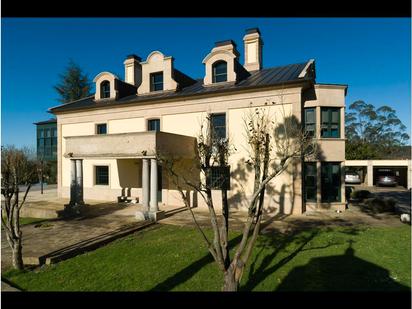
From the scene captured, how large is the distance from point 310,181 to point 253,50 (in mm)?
11124

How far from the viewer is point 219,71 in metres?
17.1

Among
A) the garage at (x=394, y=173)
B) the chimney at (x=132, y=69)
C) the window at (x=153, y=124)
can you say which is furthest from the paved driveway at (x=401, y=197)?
the chimney at (x=132, y=69)

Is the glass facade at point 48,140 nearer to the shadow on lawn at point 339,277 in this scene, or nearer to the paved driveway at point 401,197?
the shadow on lawn at point 339,277

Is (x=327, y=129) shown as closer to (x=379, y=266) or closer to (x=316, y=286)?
(x=379, y=266)

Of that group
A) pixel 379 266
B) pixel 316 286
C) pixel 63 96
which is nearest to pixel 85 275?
pixel 316 286

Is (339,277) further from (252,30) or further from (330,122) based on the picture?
(252,30)

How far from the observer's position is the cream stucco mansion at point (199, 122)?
14289 millimetres

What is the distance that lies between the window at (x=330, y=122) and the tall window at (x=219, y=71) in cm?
650

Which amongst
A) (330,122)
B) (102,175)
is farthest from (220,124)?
(102,175)

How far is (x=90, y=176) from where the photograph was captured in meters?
19.6

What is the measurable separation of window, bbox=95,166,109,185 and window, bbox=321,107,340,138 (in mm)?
15098

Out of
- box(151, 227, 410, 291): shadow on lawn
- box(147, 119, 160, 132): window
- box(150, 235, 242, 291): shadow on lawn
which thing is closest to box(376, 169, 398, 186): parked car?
box(151, 227, 410, 291): shadow on lawn

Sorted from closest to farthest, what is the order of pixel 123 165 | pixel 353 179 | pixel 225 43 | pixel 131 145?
1. pixel 131 145
2. pixel 123 165
3. pixel 225 43
4. pixel 353 179
